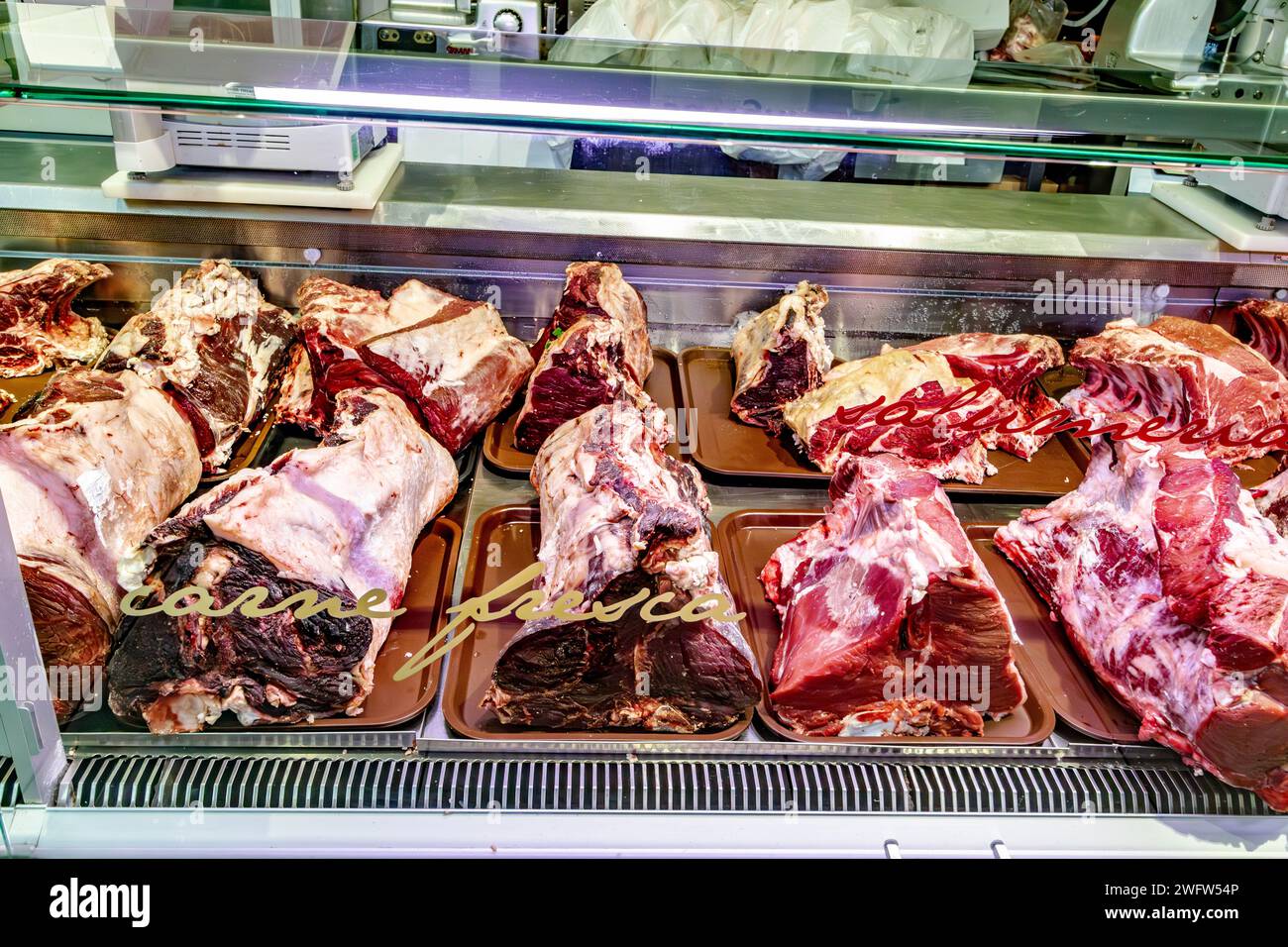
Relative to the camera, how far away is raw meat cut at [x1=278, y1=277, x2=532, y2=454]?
2.40 m

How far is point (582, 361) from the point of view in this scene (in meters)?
2.40

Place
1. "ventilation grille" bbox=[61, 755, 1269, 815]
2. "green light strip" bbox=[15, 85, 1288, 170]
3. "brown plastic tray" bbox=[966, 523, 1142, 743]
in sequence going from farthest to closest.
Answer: "brown plastic tray" bbox=[966, 523, 1142, 743]
"ventilation grille" bbox=[61, 755, 1269, 815]
"green light strip" bbox=[15, 85, 1288, 170]

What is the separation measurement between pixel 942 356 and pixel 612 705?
1.45 metres

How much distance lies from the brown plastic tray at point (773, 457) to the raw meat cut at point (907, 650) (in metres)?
0.61

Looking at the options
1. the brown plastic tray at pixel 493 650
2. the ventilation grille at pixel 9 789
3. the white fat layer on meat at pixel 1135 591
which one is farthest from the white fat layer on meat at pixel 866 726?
the ventilation grille at pixel 9 789

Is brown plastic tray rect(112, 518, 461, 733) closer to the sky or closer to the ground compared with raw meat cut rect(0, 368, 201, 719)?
closer to the ground

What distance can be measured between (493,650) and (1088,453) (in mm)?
1759

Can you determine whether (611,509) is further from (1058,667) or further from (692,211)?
(692,211)

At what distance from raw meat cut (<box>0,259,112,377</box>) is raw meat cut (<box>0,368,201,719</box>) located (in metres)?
0.42

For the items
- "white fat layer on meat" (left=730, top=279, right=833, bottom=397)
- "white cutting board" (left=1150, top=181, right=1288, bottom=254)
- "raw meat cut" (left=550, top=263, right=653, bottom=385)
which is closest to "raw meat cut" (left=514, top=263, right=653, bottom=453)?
"raw meat cut" (left=550, top=263, right=653, bottom=385)

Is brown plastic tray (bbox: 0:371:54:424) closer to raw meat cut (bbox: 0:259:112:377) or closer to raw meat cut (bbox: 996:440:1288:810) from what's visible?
raw meat cut (bbox: 0:259:112:377)

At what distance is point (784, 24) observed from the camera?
4.68 metres
